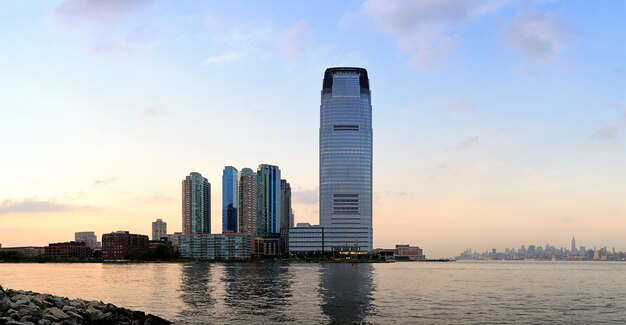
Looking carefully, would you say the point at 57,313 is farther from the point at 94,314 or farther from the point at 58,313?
the point at 94,314

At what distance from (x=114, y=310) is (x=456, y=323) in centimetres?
3688

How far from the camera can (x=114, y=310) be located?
56.1 metres

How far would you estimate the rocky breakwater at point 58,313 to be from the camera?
149 ft

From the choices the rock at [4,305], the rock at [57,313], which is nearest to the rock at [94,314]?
the rock at [57,313]

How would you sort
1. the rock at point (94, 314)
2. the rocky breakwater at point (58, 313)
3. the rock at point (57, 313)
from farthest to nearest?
the rock at point (94, 314)
the rock at point (57, 313)
the rocky breakwater at point (58, 313)

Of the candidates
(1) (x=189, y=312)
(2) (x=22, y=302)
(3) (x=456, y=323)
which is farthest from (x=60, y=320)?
(3) (x=456, y=323)

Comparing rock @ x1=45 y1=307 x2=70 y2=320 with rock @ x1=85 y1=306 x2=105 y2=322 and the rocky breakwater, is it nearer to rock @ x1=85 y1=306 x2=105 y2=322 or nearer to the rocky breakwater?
the rocky breakwater

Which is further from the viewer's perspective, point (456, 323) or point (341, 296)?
point (341, 296)

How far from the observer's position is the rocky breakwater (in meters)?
45.5

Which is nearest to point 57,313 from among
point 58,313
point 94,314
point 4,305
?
point 58,313

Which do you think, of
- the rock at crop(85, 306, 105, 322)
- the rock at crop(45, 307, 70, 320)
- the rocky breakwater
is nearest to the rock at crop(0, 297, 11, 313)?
the rocky breakwater

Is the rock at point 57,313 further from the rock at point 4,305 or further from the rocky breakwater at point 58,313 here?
the rock at point 4,305

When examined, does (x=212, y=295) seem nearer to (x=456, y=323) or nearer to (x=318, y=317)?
(x=318, y=317)

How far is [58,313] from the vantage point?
161ft
